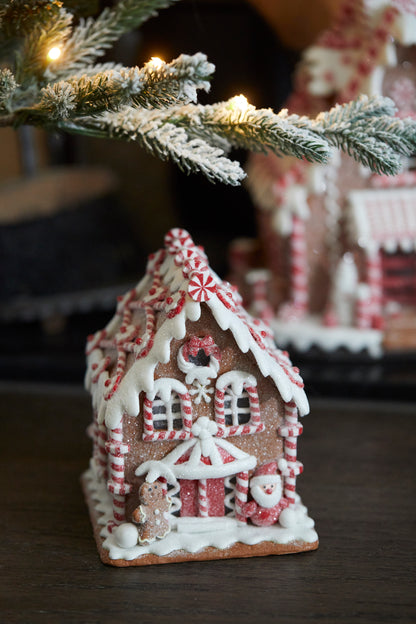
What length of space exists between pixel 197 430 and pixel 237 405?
6 cm

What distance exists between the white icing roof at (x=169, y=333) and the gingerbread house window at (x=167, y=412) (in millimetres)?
20

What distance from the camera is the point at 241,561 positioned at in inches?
37.7

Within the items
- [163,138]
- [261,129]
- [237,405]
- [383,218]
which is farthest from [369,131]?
[383,218]

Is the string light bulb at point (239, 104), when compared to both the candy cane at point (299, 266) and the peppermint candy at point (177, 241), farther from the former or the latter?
the candy cane at point (299, 266)

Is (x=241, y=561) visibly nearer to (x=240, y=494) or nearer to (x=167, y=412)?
(x=240, y=494)

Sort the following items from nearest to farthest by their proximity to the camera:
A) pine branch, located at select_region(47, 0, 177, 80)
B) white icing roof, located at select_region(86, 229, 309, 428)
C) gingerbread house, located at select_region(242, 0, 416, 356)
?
1. white icing roof, located at select_region(86, 229, 309, 428)
2. pine branch, located at select_region(47, 0, 177, 80)
3. gingerbread house, located at select_region(242, 0, 416, 356)

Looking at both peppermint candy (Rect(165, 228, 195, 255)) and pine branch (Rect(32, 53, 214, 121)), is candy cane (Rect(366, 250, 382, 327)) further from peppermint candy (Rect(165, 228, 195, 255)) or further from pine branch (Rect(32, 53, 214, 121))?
pine branch (Rect(32, 53, 214, 121))

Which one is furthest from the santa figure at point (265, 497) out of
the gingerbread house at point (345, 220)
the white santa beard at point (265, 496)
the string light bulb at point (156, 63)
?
the gingerbread house at point (345, 220)

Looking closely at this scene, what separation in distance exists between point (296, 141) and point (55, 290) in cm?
109

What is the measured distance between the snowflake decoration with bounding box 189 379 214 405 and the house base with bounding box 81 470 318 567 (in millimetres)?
157

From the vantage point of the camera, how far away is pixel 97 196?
6.58 ft

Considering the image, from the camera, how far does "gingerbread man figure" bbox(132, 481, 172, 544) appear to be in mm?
938

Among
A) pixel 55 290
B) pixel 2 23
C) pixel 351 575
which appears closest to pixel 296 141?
pixel 2 23

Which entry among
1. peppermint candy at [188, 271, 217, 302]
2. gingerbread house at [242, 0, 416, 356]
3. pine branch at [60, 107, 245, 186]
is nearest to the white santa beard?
peppermint candy at [188, 271, 217, 302]
